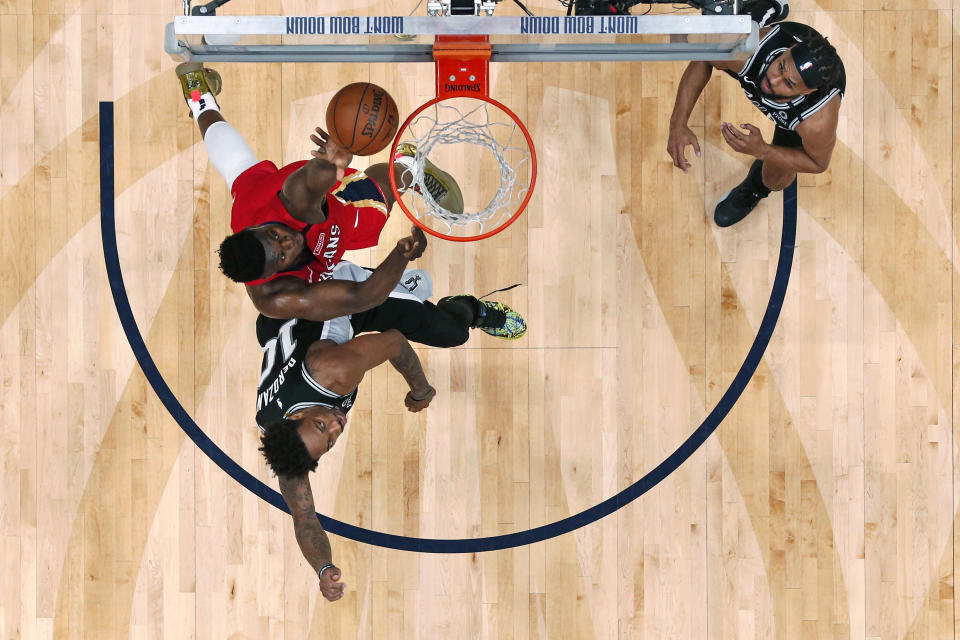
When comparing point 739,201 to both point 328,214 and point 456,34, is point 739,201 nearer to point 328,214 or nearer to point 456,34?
point 456,34

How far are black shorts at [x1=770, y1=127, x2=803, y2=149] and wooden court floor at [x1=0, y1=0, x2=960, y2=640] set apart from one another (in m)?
0.43

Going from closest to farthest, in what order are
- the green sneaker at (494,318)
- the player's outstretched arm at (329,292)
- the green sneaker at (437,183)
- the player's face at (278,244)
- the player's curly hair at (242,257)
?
the player's curly hair at (242,257) < the player's face at (278,244) < the player's outstretched arm at (329,292) < the green sneaker at (437,183) < the green sneaker at (494,318)

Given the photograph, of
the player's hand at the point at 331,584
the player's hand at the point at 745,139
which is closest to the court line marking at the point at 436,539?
the player's hand at the point at 331,584

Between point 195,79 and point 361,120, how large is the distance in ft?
3.66

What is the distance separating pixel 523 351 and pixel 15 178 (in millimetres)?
3050

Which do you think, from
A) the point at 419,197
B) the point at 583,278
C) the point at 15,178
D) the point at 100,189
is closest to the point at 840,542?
the point at 583,278

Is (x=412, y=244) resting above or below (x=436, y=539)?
above

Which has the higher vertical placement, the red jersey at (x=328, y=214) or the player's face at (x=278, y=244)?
the red jersey at (x=328, y=214)

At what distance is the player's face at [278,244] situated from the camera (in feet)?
10.0

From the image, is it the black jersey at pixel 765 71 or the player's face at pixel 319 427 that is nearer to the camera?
the player's face at pixel 319 427

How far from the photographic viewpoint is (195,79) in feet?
12.0

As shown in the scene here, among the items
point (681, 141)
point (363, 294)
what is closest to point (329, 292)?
point (363, 294)

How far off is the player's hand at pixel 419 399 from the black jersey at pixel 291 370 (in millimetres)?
590

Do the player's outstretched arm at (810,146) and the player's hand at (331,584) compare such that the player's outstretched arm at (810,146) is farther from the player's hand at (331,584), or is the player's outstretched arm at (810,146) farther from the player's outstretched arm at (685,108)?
the player's hand at (331,584)
